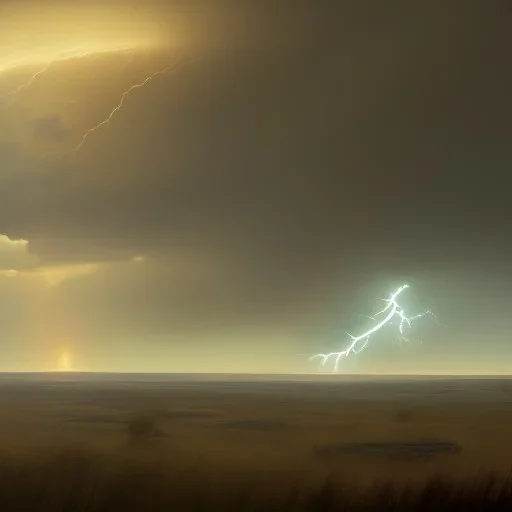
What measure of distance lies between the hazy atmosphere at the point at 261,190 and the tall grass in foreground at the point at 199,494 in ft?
2.01

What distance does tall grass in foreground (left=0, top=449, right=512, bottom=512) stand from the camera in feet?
9.43

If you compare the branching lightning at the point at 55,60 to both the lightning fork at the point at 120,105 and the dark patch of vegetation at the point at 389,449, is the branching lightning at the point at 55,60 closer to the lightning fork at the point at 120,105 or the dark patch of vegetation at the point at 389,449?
the lightning fork at the point at 120,105

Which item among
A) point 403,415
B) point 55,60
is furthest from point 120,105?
point 403,415

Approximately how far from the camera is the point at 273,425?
3225 mm

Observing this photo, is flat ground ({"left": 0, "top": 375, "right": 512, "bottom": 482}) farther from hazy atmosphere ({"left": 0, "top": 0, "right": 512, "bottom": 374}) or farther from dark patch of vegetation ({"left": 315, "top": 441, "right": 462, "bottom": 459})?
hazy atmosphere ({"left": 0, "top": 0, "right": 512, "bottom": 374})

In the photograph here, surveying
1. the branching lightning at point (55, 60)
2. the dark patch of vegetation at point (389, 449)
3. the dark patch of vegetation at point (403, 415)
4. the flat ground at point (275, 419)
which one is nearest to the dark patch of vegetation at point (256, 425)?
the flat ground at point (275, 419)

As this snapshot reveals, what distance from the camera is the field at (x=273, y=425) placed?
299cm

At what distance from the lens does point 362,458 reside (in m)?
3.03

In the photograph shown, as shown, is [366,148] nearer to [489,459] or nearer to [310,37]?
[310,37]

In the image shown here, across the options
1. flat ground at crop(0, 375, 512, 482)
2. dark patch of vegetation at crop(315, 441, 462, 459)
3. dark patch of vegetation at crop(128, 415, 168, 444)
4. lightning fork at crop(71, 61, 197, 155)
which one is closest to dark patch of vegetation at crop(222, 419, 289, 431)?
flat ground at crop(0, 375, 512, 482)

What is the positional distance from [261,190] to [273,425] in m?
1.28

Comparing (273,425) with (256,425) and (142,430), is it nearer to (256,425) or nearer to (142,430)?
(256,425)

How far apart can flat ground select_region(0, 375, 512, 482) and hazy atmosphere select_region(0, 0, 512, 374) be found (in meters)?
0.23

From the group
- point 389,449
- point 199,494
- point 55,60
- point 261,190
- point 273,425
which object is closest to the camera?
point 199,494
